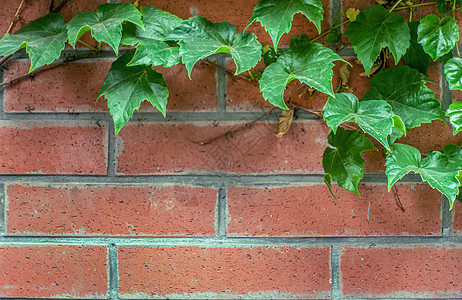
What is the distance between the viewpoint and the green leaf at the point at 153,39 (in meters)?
0.51

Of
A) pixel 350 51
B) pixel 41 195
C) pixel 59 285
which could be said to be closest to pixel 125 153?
pixel 41 195

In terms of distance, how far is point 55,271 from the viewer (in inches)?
26.7

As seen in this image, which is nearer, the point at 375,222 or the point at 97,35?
the point at 97,35

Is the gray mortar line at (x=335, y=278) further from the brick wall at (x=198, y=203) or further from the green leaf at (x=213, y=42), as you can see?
the green leaf at (x=213, y=42)

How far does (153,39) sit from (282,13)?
188 mm

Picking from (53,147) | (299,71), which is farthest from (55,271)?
(299,71)

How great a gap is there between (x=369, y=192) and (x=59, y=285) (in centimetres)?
59

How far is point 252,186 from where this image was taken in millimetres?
657

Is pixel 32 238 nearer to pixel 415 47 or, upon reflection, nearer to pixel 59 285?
pixel 59 285

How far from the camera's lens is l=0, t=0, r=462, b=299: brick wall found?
649 millimetres

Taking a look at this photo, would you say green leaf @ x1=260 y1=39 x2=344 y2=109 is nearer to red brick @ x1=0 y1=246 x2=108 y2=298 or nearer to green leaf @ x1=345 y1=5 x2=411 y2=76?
green leaf @ x1=345 y1=5 x2=411 y2=76

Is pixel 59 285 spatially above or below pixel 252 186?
below

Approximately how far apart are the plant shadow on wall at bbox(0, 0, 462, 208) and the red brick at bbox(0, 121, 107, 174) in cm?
13

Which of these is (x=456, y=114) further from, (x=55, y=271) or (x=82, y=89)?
(x=55, y=271)
